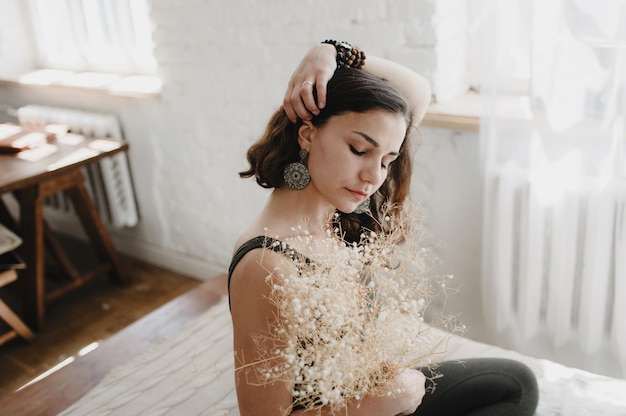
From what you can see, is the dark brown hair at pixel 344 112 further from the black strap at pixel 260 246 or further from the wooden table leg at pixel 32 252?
the wooden table leg at pixel 32 252

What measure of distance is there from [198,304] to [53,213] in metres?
2.27

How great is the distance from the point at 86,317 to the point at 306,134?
227 cm

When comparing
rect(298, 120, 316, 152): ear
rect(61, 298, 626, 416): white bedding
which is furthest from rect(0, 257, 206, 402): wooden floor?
rect(298, 120, 316, 152): ear

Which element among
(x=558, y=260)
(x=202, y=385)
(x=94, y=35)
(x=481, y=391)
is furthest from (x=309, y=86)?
(x=94, y=35)

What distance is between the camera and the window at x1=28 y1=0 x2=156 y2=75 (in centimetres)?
318

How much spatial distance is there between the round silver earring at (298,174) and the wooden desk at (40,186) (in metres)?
1.71

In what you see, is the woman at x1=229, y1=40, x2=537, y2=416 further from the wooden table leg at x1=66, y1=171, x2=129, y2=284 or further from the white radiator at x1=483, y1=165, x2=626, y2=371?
the wooden table leg at x1=66, y1=171, x2=129, y2=284

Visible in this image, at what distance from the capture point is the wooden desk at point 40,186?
2.57 metres

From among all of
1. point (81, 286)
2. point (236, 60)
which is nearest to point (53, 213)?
point (81, 286)

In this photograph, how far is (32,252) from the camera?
9.13 feet

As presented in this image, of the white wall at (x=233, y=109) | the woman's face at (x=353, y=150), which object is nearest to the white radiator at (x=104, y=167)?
the white wall at (x=233, y=109)

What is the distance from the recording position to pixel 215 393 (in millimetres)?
1662

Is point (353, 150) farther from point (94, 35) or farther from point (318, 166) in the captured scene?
point (94, 35)

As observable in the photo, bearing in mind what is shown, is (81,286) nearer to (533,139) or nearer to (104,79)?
(104,79)
